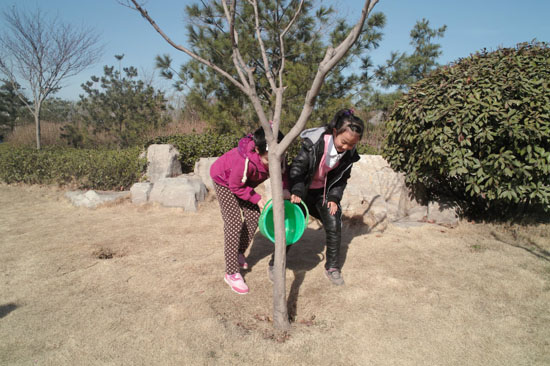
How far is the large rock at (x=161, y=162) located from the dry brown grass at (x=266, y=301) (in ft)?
6.63

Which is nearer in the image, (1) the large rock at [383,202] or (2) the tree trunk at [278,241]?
(2) the tree trunk at [278,241]

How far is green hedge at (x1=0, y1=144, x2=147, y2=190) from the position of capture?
634 centimetres

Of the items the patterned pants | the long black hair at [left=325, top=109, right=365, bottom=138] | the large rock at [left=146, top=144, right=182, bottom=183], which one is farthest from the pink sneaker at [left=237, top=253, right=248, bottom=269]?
the large rock at [left=146, top=144, right=182, bottom=183]

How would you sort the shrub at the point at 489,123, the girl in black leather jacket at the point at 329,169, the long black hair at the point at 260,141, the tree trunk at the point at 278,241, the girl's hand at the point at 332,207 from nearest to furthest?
the tree trunk at the point at 278,241 < the long black hair at the point at 260,141 < the girl in black leather jacket at the point at 329,169 < the girl's hand at the point at 332,207 < the shrub at the point at 489,123

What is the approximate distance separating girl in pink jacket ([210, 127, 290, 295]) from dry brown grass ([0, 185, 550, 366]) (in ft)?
0.72

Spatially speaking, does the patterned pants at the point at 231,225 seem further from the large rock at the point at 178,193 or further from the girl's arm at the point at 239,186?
the large rock at the point at 178,193

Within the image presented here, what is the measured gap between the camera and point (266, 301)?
267cm

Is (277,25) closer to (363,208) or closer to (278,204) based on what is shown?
(363,208)

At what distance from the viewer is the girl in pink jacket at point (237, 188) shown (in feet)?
8.80

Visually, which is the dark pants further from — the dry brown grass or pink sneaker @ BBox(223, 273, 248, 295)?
pink sneaker @ BBox(223, 273, 248, 295)

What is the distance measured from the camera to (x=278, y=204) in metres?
2.20

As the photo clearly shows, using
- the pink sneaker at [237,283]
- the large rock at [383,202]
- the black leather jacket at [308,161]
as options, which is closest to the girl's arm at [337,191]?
the black leather jacket at [308,161]

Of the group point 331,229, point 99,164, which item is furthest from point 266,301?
point 99,164

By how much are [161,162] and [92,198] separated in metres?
1.31
